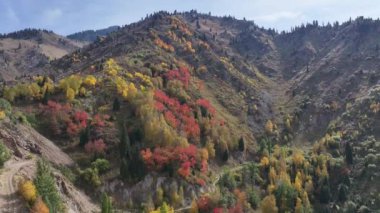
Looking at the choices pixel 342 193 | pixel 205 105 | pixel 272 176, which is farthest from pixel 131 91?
pixel 342 193

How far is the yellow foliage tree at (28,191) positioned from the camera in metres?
85.8

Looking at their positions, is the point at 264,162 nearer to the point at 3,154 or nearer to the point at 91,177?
the point at 91,177

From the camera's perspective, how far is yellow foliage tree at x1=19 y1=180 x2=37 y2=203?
8581cm

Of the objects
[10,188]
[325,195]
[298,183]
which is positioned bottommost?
[325,195]

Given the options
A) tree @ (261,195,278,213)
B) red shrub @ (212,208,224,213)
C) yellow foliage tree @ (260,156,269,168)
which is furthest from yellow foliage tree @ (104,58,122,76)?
tree @ (261,195,278,213)

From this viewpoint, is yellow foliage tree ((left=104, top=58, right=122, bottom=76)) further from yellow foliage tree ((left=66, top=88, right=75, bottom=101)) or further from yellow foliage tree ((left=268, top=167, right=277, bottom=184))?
yellow foliage tree ((left=268, top=167, right=277, bottom=184))

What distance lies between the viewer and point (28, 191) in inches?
3391

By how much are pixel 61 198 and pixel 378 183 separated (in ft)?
337

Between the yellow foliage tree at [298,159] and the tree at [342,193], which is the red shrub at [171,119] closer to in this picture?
the yellow foliage tree at [298,159]

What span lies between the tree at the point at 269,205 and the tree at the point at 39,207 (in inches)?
2767

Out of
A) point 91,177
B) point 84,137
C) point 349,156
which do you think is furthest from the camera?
point 349,156

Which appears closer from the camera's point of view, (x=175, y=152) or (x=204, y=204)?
(x=204, y=204)

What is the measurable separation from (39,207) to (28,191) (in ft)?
14.5

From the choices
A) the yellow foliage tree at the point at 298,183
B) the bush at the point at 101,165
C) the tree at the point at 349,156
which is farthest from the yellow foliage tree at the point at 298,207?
the bush at the point at 101,165
